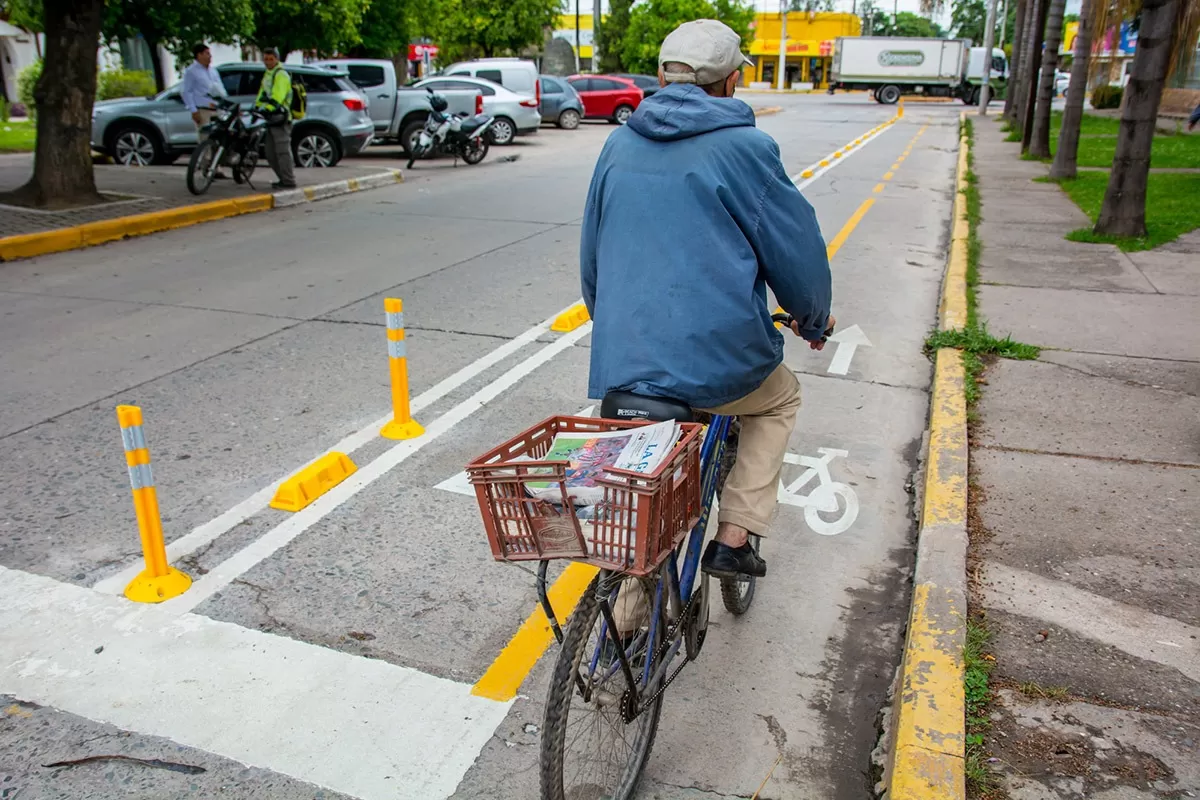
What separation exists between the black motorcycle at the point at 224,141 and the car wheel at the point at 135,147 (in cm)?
372

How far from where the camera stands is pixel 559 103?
28719mm

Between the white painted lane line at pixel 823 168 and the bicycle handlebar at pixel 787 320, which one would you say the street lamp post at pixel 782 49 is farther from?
the bicycle handlebar at pixel 787 320

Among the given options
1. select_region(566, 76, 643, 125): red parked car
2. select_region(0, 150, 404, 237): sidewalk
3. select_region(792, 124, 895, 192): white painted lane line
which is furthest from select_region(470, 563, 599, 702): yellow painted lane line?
select_region(566, 76, 643, 125): red parked car

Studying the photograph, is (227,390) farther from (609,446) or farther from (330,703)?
(609,446)

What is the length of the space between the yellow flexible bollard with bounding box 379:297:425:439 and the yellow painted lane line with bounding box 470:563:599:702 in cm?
172

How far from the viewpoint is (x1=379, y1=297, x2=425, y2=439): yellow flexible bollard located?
5.17 metres

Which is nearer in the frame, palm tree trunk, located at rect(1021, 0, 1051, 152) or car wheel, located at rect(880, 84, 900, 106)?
palm tree trunk, located at rect(1021, 0, 1051, 152)

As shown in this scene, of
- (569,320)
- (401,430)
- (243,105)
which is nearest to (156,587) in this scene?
(401,430)

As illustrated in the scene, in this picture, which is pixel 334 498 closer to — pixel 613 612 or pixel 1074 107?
pixel 613 612

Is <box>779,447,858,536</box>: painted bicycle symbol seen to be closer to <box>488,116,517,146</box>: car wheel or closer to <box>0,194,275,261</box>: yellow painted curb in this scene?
<box>0,194,275,261</box>: yellow painted curb

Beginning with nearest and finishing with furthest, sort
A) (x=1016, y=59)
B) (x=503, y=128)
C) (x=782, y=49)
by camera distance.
Result: (x=503, y=128) → (x=1016, y=59) → (x=782, y=49)

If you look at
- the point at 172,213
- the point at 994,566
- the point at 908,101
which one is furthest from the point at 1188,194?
the point at 908,101

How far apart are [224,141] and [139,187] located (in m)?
1.53

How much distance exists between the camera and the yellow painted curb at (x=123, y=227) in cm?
1020
